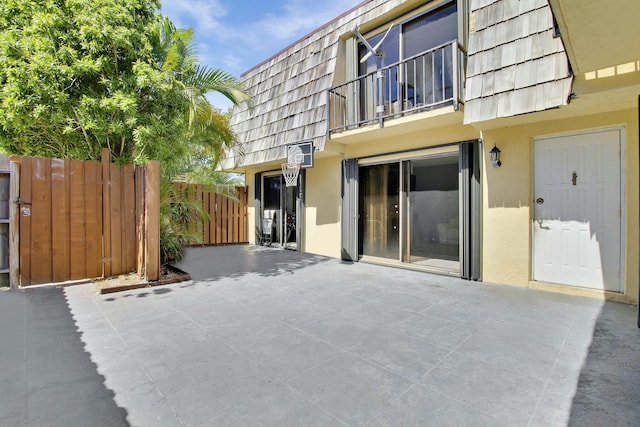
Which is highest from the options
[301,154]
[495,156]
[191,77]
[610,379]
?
[191,77]

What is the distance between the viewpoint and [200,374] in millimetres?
2311

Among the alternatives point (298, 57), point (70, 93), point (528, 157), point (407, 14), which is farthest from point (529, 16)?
point (70, 93)

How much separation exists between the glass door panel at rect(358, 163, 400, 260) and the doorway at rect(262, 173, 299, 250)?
2502 mm

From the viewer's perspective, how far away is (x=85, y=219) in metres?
4.86

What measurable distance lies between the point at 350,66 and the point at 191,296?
19.8ft

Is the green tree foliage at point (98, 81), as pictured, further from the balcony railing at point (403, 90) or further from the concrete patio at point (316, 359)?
the balcony railing at point (403, 90)

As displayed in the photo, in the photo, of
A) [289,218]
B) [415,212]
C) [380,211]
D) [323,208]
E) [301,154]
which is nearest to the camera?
[415,212]

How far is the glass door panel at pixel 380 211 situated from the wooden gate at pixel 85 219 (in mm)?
4356

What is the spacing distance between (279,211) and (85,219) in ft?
17.8

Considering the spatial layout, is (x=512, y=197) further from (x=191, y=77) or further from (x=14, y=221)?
(x=14, y=221)

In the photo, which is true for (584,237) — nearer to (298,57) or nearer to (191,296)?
(191,296)

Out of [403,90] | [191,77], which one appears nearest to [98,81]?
[191,77]

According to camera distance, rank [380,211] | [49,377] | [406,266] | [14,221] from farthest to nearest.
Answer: [380,211], [406,266], [14,221], [49,377]

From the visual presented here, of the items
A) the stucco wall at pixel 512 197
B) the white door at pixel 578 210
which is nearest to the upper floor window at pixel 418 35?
the stucco wall at pixel 512 197
